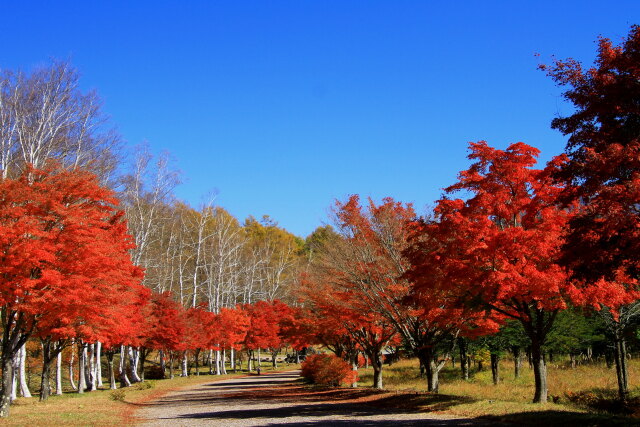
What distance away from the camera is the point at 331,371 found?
102 ft

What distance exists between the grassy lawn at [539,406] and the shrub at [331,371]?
3.38m

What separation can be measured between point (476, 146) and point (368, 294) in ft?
27.0

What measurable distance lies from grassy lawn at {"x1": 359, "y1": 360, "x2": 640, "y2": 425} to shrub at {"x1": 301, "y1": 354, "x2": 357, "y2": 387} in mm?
3382

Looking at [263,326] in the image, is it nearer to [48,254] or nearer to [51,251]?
[51,251]

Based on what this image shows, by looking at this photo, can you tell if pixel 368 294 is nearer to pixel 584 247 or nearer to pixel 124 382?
pixel 584 247

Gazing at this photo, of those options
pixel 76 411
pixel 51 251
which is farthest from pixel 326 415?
pixel 51 251

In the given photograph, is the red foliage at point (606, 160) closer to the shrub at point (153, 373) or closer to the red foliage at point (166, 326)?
the red foliage at point (166, 326)

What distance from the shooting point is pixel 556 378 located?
27672 millimetres

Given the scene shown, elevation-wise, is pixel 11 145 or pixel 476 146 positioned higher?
pixel 11 145

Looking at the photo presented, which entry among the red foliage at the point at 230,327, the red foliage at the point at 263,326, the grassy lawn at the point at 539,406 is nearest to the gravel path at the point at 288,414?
the grassy lawn at the point at 539,406

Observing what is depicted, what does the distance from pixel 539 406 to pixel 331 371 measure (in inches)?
705

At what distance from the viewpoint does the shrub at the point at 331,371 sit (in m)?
29.9

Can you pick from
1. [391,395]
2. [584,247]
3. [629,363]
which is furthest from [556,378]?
[584,247]

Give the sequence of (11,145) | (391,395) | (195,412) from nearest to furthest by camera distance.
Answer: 1. (195,412)
2. (391,395)
3. (11,145)
